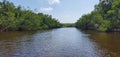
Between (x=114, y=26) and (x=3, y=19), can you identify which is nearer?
(x=114, y=26)

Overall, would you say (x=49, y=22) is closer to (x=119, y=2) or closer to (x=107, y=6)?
(x=107, y=6)

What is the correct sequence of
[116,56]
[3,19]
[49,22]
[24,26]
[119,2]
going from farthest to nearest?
[49,22]
[24,26]
[3,19]
[119,2]
[116,56]

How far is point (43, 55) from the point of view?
2520cm

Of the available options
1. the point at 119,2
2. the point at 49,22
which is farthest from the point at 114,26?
the point at 49,22

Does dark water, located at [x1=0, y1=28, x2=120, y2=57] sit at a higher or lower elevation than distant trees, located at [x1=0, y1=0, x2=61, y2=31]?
lower

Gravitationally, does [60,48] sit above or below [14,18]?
below

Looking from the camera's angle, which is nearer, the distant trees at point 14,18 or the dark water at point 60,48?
the dark water at point 60,48

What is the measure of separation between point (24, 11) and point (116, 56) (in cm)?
9175

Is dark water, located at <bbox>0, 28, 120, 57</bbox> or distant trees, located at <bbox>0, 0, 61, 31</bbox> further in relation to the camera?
distant trees, located at <bbox>0, 0, 61, 31</bbox>

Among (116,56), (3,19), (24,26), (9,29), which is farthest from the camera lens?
(24,26)

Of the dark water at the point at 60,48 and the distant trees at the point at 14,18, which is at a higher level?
the distant trees at the point at 14,18

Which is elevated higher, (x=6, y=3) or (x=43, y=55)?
(x=6, y=3)

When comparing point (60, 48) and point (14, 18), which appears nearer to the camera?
point (60, 48)

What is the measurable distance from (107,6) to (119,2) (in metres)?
18.7
